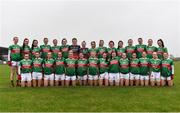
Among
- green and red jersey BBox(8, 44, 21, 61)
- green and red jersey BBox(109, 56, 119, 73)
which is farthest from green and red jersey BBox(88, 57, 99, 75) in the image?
green and red jersey BBox(8, 44, 21, 61)

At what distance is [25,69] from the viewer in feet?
43.7

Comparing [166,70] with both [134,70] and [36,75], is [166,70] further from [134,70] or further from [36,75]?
[36,75]

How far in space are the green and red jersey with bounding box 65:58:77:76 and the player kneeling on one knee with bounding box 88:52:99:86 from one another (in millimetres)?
663

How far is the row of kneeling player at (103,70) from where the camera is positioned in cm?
1348

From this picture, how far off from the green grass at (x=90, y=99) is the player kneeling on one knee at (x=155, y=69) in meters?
1.08

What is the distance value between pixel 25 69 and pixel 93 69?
2.89 meters

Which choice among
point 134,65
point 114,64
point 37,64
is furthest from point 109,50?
point 37,64

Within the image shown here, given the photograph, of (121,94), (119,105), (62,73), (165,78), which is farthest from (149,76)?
(119,105)

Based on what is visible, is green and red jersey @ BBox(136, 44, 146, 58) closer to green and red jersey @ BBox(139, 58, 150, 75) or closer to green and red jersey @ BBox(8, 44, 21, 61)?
green and red jersey @ BBox(139, 58, 150, 75)

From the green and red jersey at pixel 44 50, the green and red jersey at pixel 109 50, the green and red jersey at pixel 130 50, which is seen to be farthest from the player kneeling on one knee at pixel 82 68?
the green and red jersey at pixel 130 50

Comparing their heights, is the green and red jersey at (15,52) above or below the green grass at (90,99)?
above

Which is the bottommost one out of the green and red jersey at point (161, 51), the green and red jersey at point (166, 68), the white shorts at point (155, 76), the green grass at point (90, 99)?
the green grass at point (90, 99)

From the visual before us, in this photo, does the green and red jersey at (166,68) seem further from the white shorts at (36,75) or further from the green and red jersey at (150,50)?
the white shorts at (36,75)

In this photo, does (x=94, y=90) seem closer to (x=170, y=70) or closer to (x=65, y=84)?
(x=65, y=84)
